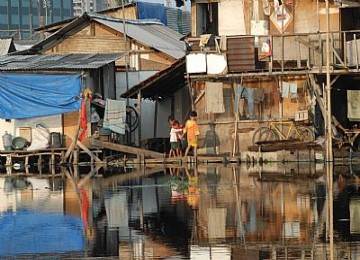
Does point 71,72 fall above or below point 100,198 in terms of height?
above

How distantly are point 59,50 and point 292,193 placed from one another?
23670mm

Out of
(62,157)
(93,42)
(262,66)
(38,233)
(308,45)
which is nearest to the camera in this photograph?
(38,233)

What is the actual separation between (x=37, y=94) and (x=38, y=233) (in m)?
20.9

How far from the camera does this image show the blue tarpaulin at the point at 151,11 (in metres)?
54.6

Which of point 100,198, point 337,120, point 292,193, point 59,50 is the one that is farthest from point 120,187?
point 59,50

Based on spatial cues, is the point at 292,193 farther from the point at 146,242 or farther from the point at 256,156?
the point at 256,156

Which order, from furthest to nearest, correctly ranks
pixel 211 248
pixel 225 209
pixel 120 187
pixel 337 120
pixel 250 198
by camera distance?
pixel 337 120 < pixel 120 187 < pixel 250 198 < pixel 225 209 < pixel 211 248

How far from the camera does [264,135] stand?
33625 millimetres

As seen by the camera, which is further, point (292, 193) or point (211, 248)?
point (292, 193)

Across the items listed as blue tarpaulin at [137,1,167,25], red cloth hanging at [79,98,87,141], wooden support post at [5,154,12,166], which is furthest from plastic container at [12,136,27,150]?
blue tarpaulin at [137,1,167,25]

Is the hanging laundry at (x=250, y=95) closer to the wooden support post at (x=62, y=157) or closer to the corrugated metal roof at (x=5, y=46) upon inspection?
the wooden support post at (x=62, y=157)

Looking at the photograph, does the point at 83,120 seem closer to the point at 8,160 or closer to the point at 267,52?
the point at 8,160

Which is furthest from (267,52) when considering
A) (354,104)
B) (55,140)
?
(55,140)

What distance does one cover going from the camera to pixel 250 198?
20.6 m
